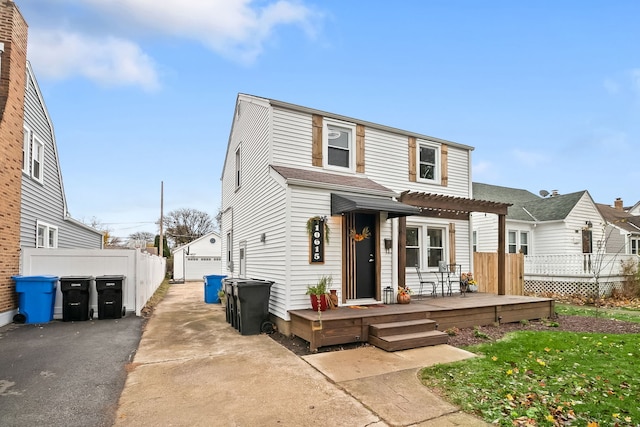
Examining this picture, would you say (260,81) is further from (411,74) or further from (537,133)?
(537,133)

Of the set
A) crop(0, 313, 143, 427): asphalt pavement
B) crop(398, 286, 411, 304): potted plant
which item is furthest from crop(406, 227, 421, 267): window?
crop(0, 313, 143, 427): asphalt pavement

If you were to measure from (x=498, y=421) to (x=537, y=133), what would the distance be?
19207 mm

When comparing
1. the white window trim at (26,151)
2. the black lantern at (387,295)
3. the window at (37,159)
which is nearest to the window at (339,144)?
the black lantern at (387,295)

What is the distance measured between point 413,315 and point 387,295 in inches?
49.1

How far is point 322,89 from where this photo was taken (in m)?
13.9

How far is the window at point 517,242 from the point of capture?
17.4 metres

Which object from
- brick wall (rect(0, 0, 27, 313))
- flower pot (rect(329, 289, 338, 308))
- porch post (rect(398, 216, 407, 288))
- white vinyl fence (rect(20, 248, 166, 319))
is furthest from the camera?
white vinyl fence (rect(20, 248, 166, 319))

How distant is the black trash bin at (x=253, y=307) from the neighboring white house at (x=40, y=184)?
20.3 feet

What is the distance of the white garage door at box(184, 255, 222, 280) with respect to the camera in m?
26.8

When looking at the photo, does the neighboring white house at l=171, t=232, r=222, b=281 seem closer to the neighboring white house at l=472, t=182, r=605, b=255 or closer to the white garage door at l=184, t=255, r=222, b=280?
the white garage door at l=184, t=255, r=222, b=280

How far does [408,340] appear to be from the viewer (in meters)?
6.19

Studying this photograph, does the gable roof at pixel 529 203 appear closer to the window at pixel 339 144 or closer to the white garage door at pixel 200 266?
the window at pixel 339 144

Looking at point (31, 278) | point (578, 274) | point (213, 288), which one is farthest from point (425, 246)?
point (31, 278)

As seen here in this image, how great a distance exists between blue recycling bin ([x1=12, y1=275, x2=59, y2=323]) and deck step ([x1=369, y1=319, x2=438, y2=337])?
7.66 meters
